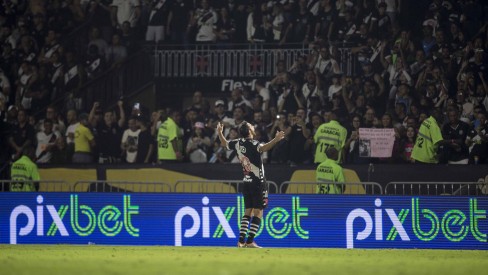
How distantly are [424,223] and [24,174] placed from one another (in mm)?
8607

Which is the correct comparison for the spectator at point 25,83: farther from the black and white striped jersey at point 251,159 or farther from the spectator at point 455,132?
the spectator at point 455,132

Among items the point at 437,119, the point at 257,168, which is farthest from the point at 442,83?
the point at 257,168

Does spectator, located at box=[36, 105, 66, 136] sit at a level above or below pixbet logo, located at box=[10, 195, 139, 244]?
above

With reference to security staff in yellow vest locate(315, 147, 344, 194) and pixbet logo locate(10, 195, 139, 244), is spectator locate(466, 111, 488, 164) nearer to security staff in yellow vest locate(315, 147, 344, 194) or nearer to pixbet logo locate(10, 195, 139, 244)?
security staff in yellow vest locate(315, 147, 344, 194)

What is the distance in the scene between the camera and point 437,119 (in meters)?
21.5

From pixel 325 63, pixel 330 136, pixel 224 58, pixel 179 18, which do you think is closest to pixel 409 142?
pixel 330 136

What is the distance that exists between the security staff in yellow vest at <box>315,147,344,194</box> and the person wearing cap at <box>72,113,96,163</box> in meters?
6.49

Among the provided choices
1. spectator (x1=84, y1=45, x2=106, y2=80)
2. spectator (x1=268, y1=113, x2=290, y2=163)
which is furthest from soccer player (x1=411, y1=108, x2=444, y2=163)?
spectator (x1=84, y1=45, x2=106, y2=80)

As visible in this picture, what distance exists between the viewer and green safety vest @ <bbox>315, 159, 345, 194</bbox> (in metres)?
19.5

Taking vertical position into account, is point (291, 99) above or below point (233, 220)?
above

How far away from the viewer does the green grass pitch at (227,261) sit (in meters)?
12.5

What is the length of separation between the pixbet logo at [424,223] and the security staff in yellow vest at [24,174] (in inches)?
271

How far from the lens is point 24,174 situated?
21422 mm

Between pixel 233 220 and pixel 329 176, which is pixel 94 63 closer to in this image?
pixel 233 220
